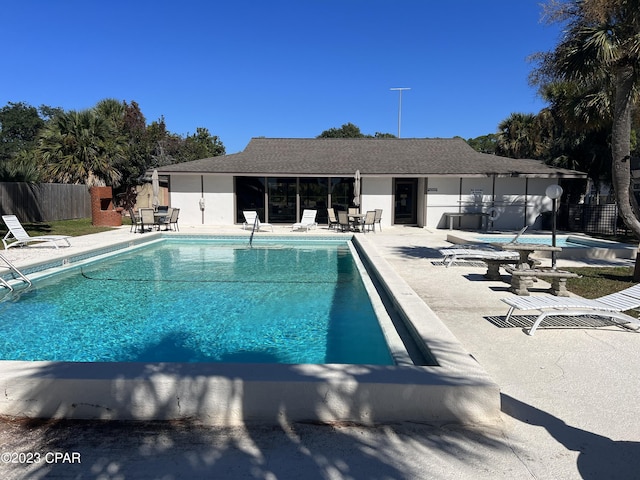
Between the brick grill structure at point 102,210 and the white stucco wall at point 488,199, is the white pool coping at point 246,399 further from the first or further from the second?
the white stucco wall at point 488,199

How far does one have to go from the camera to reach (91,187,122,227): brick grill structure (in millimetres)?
18266

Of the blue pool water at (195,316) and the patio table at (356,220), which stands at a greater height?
the patio table at (356,220)

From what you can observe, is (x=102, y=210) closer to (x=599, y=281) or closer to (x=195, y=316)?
(x=195, y=316)

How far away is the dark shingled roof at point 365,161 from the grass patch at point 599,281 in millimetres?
10530

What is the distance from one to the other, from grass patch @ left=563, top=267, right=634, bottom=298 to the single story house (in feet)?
32.8

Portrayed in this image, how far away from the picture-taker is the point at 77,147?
20.7 metres

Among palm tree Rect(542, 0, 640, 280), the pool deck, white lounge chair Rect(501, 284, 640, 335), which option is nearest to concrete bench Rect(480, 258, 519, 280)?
white lounge chair Rect(501, 284, 640, 335)

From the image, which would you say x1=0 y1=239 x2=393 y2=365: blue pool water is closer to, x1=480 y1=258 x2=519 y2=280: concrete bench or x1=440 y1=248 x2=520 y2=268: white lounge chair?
x1=440 y1=248 x2=520 y2=268: white lounge chair

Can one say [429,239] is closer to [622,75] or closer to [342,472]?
[622,75]

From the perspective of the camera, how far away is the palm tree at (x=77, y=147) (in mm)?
20487

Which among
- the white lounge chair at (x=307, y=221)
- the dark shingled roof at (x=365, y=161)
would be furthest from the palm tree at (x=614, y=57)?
the white lounge chair at (x=307, y=221)

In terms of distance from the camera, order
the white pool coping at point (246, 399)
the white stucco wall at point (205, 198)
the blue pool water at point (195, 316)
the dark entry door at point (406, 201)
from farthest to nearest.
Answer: the dark entry door at point (406, 201) < the white stucco wall at point (205, 198) < the blue pool water at point (195, 316) < the white pool coping at point (246, 399)

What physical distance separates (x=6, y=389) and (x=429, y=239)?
1372 cm

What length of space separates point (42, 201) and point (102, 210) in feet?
14.3
